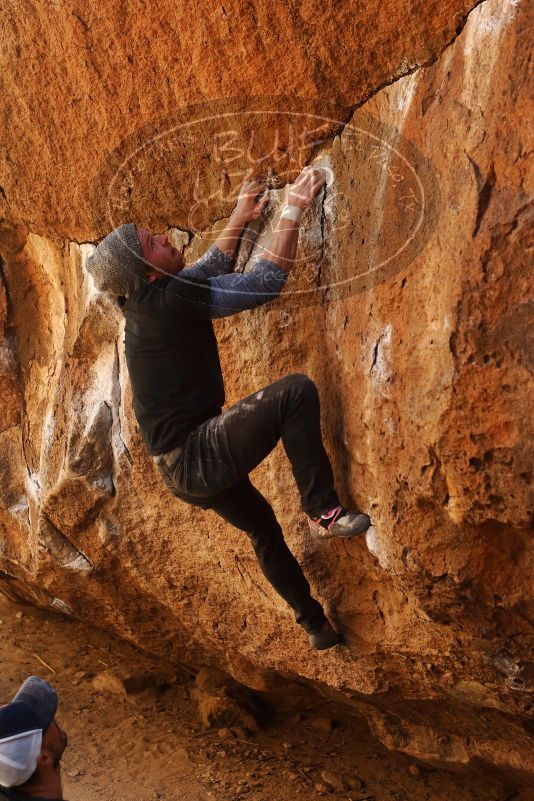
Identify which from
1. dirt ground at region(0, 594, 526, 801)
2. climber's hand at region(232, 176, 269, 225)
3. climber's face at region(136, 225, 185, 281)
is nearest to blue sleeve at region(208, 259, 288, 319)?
climber's face at region(136, 225, 185, 281)

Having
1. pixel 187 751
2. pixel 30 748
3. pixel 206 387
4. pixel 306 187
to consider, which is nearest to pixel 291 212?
pixel 306 187

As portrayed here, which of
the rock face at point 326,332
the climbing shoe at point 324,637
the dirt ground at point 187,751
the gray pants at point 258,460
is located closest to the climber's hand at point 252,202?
the rock face at point 326,332

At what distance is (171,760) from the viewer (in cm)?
464

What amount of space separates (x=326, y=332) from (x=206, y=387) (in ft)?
1.60

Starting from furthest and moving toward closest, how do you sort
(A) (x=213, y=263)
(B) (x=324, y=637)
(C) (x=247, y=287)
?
1. (B) (x=324, y=637)
2. (A) (x=213, y=263)
3. (C) (x=247, y=287)

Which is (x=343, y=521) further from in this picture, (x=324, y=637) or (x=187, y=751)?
(x=187, y=751)

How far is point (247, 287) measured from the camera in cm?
287

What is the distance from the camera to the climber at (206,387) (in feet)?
9.50

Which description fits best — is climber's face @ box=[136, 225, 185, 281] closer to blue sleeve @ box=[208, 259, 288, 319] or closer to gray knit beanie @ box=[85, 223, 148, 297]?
gray knit beanie @ box=[85, 223, 148, 297]

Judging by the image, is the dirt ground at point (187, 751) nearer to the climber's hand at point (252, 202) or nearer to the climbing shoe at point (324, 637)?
the climbing shoe at point (324, 637)

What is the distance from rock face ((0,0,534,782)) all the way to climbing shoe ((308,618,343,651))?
100mm

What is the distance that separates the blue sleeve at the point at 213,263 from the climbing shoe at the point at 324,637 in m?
1.45

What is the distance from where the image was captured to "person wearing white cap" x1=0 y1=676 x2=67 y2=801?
2.36 metres

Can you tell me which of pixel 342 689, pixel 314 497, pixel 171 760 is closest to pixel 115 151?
Result: pixel 314 497
